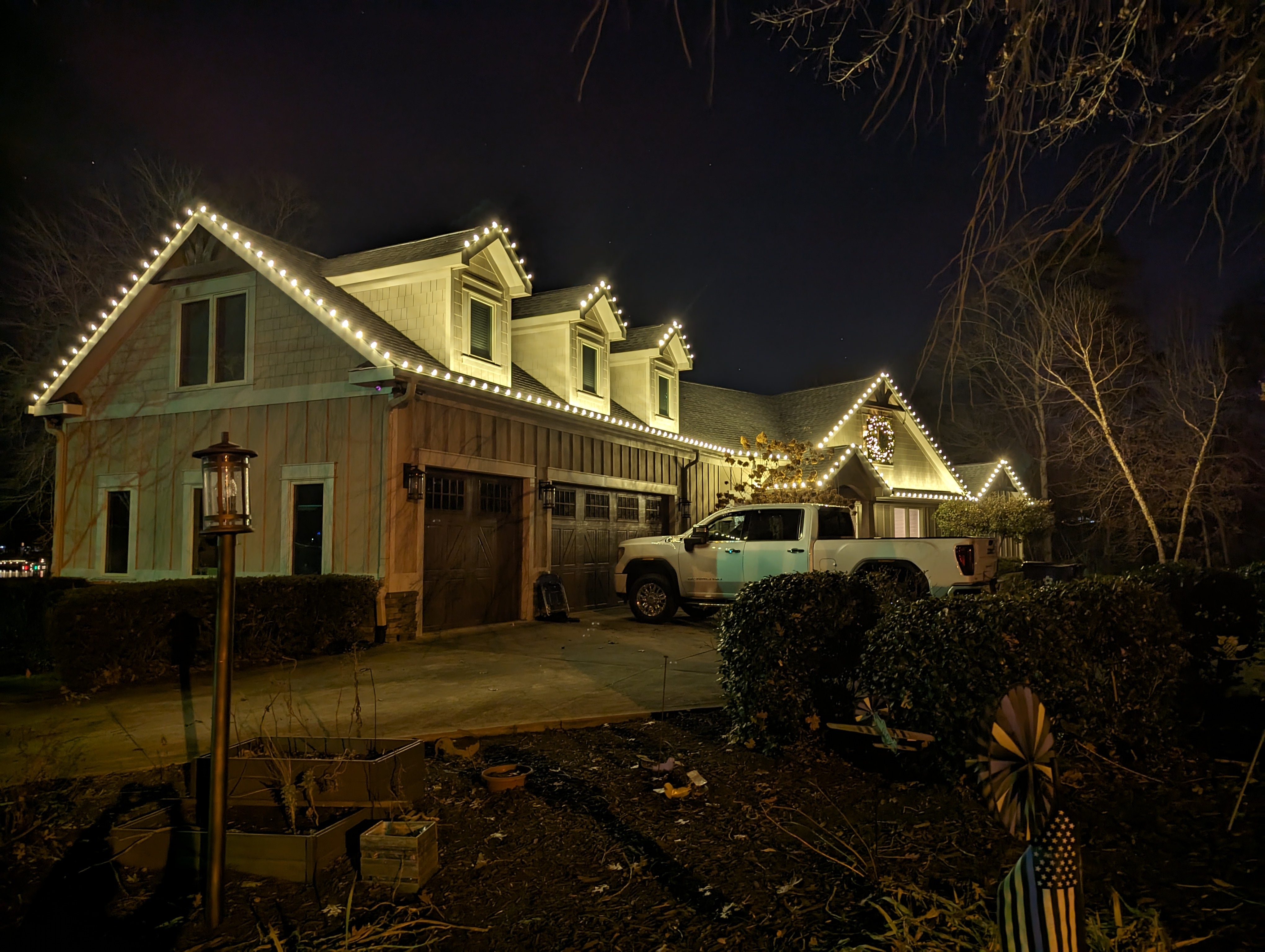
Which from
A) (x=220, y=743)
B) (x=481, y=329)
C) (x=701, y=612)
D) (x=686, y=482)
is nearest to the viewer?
(x=220, y=743)

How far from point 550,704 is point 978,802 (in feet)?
12.9

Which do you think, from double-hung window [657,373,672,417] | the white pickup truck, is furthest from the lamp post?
double-hung window [657,373,672,417]

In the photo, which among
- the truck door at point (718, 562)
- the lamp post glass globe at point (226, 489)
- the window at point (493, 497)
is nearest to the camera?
the lamp post glass globe at point (226, 489)

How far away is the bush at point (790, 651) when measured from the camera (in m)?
5.50

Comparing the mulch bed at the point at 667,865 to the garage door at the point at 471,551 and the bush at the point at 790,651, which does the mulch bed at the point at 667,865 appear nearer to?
the bush at the point at 790,651

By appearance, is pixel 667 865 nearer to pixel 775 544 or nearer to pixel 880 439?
pixel 775 544

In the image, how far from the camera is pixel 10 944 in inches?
133

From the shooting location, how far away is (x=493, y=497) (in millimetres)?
13719

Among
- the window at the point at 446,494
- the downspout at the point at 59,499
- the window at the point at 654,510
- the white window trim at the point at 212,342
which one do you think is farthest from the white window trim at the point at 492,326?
the downspout at the point at 59,499

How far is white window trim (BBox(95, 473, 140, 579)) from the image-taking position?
13.9 meters

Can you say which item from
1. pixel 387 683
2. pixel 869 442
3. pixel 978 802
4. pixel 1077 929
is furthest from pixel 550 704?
pixel 869 442

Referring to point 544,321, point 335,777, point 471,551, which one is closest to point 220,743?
point 335,777

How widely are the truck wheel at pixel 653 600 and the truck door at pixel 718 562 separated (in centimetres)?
29

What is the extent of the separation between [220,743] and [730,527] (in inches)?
437
